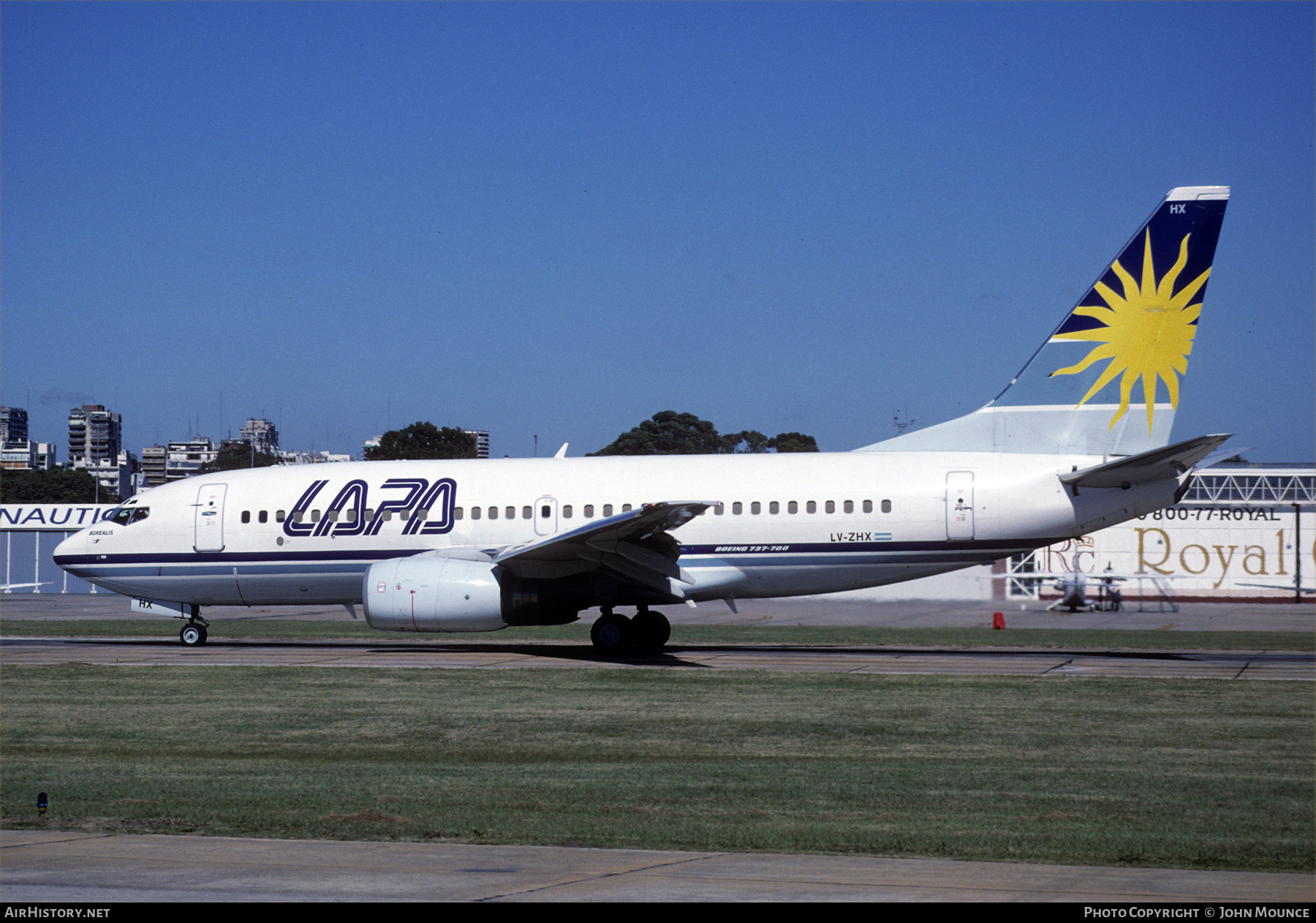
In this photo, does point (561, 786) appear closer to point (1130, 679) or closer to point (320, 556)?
point (1130, 679)

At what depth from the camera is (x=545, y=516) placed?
2497cm

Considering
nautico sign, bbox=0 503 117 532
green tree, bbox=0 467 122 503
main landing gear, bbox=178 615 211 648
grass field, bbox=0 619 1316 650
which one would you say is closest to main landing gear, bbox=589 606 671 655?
grass field, bbox=0 619 1316 650

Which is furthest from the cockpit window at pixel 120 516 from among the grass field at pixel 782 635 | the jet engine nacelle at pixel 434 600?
the jet engine nacelle at pixel 434 600

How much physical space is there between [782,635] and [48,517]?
51377 mm

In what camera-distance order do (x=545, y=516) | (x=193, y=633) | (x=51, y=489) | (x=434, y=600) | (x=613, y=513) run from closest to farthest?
(x=434, y=600)
(x=613, y=513)
(x=545, y=516)
(x=193, y=633)
(x=51, y=489)

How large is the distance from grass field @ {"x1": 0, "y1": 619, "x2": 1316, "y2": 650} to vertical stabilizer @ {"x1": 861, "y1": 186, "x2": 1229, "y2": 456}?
Result: 16.5 feet

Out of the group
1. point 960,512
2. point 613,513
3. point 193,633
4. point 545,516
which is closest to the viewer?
point 960,512

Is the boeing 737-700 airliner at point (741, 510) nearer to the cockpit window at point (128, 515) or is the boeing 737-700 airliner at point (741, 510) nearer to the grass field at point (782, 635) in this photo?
the cockpit window at point (128, 515)

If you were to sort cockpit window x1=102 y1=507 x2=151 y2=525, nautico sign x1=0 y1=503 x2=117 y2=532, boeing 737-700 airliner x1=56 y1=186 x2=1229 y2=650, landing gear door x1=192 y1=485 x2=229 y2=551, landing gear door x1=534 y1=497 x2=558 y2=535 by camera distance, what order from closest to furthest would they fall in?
1. boeing 737-700 airliner x1=56 y1=186 x2=1229 y2=650
2. landing gear door x1=534 y1=497 x2=558 y2=535
3. landing gear door x1=192 y1=485 x2=229 y2=551
4. cockpit window x1=102 y1=507 x2=151 y2=525
5. nautico sign x1=0 y1=503 x2=117 y2=532

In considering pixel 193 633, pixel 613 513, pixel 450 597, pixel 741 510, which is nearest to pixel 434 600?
pixel 450 597

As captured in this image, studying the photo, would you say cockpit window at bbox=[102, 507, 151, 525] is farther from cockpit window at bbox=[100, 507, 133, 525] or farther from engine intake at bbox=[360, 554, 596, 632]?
engine intake at bbox=[360, 554, 596, 632]

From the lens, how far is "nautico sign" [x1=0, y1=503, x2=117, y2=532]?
64688mm

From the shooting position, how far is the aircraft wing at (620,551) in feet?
72.0

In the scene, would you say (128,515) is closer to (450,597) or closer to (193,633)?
(193,633)
